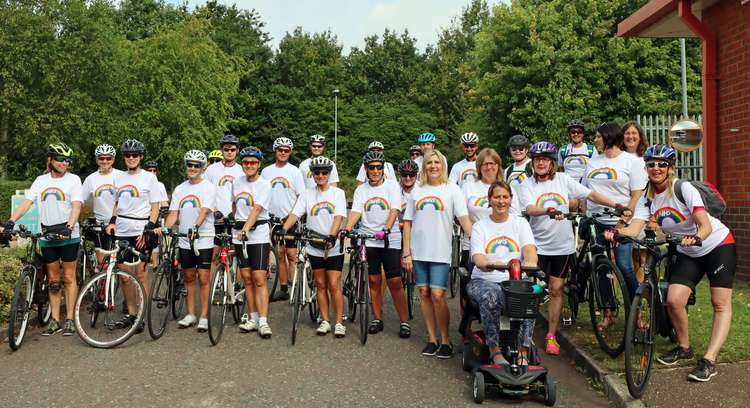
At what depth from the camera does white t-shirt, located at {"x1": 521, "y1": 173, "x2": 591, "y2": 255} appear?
6.87 m

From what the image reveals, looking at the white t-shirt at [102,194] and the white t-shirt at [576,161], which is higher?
the white t-shirt at [576,161]

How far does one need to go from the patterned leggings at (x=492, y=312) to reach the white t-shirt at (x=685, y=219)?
4.66ft

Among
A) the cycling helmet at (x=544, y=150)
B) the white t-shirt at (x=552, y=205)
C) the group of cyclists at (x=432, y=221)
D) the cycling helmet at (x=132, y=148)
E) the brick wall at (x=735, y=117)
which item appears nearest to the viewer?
the group of cyclists at (x=432, y=221)

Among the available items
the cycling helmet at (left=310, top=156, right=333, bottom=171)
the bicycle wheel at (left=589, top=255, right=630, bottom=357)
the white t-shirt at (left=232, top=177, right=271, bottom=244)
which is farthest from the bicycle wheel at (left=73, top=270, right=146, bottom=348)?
the bicycle wheel at (left=589, top=255, right=630, bottom=357)

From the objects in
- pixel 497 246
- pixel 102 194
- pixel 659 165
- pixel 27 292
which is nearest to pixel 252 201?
pixel 102 194

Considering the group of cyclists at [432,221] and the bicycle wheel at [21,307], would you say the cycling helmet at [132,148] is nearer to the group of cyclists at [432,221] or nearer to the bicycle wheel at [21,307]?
the group of cyclists at [432,221]

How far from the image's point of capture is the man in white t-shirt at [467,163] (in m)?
9.25

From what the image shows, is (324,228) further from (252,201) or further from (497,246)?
(497,246)

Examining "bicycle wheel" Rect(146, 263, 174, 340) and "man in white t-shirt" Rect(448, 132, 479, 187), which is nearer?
"bicycle wheel" Rect(146, 263, 174, 340)

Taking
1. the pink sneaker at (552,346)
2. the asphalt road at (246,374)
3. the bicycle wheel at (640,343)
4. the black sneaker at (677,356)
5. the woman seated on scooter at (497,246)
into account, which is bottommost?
the asphalt road at (246,374)

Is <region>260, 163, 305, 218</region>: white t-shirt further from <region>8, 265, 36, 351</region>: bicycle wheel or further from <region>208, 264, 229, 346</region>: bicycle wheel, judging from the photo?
<region>8, 265, 36, 351</region>: bicycle wheel

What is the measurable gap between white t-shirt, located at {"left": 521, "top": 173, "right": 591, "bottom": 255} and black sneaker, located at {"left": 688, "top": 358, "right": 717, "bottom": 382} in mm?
1628

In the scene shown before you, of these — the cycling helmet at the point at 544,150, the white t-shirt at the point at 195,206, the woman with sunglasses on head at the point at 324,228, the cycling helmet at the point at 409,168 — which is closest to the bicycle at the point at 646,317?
the cycling helmet at the point at 544,150

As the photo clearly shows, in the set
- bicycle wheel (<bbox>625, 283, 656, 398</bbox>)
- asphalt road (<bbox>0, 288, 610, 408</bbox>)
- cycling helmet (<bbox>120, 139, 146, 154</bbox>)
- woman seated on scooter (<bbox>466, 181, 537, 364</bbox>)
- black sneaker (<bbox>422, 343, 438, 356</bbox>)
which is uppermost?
cycling helmet (<bbox>120, 139, 146, 154</bbox>)
